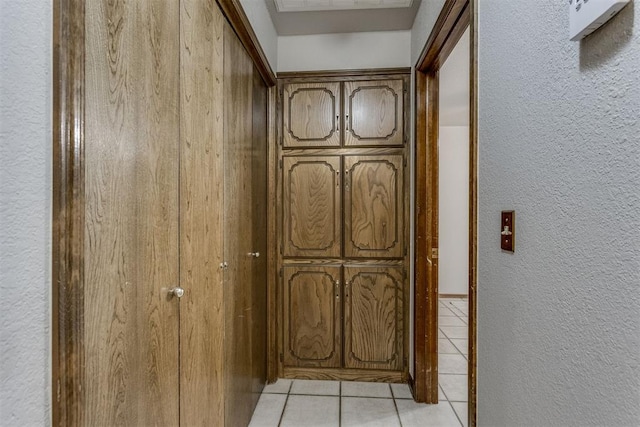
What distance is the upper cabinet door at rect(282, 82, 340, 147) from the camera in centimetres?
251

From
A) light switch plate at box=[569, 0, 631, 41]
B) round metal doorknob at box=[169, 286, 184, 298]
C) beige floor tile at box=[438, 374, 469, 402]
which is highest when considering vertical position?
light switch plate at box=[569, 0, 631, 41]

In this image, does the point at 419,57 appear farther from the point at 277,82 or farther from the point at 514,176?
the point at 514,176

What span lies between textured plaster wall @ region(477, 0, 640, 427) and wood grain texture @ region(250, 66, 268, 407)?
1.33m

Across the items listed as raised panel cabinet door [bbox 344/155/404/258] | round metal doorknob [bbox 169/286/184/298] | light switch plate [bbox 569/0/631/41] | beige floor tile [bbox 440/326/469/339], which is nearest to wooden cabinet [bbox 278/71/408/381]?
raised panel cabinet door [bbox 344/155/404/258]

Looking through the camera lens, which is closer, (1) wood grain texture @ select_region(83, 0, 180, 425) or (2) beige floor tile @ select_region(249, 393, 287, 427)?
(1) wood grain texture @ select_region(83, 0, 180, 425)

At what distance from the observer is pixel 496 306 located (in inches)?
42.9

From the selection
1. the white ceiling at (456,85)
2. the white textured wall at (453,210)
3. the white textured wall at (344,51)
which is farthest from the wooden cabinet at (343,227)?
the white textured wall at (453,210)

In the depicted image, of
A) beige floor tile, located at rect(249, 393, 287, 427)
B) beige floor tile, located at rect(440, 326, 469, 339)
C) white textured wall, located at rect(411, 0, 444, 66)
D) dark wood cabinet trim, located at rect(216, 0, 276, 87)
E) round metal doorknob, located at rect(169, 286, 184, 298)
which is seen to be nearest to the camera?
round metal doorknob, located at rect(169, 286, 184, 298)

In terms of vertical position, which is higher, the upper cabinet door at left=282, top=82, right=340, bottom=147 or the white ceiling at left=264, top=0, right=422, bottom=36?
the white ceiling at left=264, top=0, right=422, bottom=36

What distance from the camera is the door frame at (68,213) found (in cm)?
65

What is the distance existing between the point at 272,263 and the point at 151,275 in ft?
4.98

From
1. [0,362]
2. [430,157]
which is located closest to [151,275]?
[0,362]

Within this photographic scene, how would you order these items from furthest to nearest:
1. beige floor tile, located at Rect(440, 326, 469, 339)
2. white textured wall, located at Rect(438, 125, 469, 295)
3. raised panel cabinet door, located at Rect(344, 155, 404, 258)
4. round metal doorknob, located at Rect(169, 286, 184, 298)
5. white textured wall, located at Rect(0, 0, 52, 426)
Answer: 1. white textured wall, located at Rect(438, 125, 469, 295)
2. beige floor tile, located at Rect(440, 326, 469, 339)
3. raised panel cabinet door, located at Rect(344, 155, 404, 258)
4. round metal doorknob, located at Rect(169, 286, 184, 298)
5. white textured wall, located at Rect(0, 0, 52, 426)

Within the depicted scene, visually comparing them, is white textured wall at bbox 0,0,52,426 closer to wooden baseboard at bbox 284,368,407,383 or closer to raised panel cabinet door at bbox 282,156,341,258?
raised panel cabinet door at bbox 282,156,341,258
